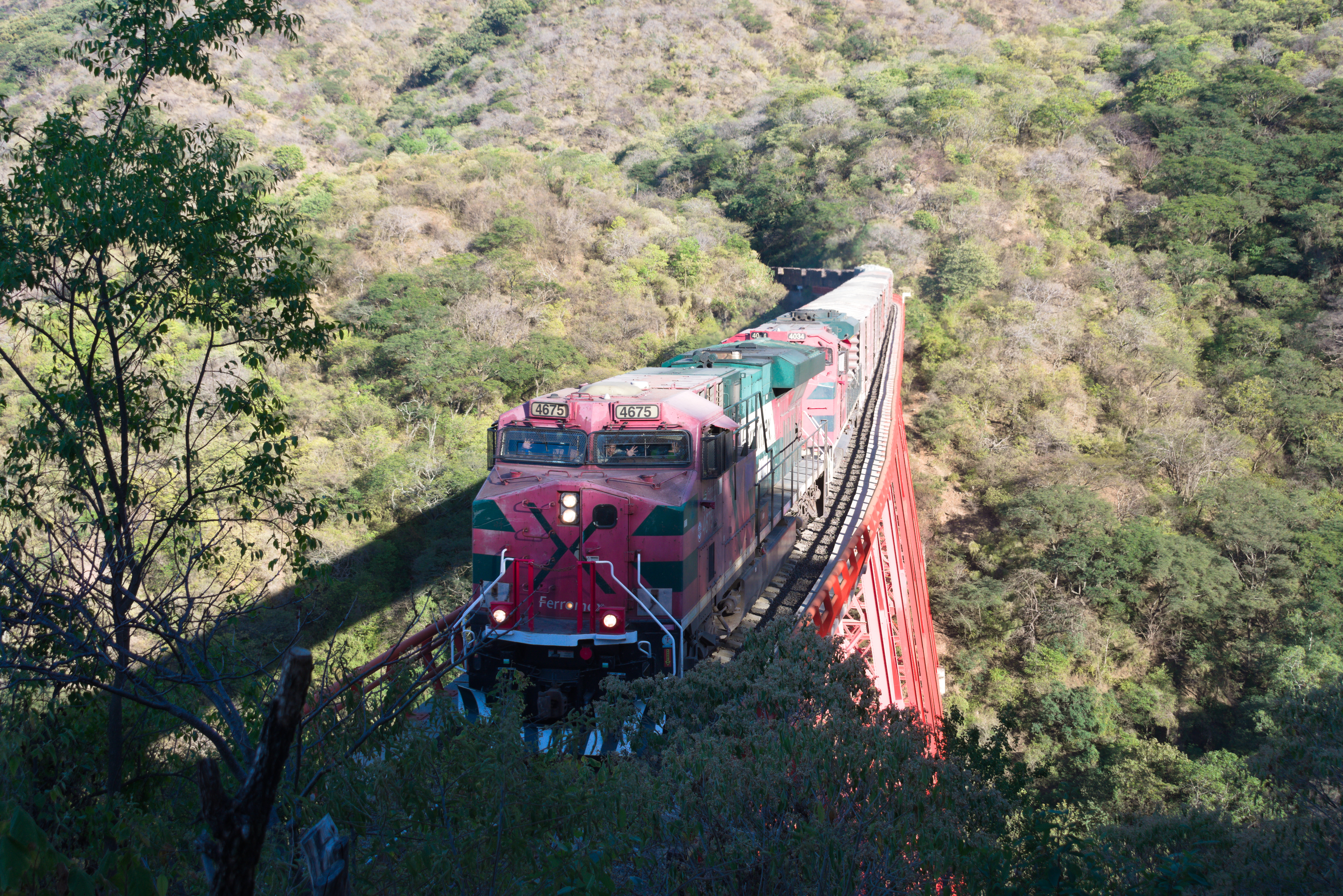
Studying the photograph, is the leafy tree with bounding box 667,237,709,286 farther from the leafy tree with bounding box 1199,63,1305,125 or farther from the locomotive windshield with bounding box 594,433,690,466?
the locomotive windshield with bounding box 594,433,690,466

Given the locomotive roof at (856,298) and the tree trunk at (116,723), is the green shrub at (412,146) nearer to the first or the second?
the locomotive roof at (856,298)

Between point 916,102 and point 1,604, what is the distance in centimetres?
5749

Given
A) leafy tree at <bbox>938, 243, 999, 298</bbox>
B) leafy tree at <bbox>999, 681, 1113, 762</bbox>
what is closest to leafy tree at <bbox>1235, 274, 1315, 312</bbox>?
leafy tree at <bbox>938, 243, 999, 298</bbox>

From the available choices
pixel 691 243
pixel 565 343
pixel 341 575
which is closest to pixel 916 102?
pixel 691 243

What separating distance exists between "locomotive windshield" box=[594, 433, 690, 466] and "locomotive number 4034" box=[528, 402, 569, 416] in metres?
0.45

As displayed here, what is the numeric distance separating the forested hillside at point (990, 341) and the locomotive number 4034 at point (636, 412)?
9.33 ft

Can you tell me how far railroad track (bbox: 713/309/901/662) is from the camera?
1087 centimetres

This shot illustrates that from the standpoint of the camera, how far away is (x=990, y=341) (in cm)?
3544

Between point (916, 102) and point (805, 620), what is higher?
point (916, 102)

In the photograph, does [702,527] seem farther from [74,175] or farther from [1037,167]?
[1037,167]

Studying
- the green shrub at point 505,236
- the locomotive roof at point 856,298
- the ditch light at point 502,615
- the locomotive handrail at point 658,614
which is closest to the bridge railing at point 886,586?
the locomotive handrail at point 658,614

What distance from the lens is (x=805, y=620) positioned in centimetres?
929

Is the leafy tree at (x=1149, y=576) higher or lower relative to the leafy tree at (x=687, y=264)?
lower

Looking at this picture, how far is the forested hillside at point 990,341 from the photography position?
7.96 meters
